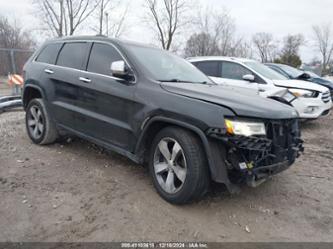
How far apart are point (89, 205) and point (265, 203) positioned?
1977mm

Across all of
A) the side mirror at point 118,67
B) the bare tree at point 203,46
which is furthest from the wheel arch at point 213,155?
the bare tree at point 203,46

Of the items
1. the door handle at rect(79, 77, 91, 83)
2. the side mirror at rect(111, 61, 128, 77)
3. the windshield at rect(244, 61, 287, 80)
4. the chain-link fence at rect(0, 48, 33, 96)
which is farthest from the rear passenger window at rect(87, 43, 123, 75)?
the chain-link fence at rect(0, 48, 33, 96)

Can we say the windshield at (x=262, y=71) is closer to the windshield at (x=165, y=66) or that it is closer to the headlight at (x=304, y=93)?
the headlight at (x=304, y=93)

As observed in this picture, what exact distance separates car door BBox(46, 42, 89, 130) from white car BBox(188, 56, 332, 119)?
388cm

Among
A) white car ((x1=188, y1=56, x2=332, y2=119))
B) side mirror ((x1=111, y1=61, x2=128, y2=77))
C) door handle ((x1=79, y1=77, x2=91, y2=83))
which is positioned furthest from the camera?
white car ((x1=188, y1=56, x2=332, y2=119))

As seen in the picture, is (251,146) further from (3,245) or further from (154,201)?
(3,245)

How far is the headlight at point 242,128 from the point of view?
8.39ft

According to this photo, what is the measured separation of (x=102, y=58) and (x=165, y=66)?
0.86 m

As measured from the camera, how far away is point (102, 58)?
3.78m

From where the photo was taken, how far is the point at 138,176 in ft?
12.1

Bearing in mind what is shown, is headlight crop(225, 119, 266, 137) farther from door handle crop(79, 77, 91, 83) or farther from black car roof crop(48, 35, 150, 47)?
door handle crop(79, 77, 91, 83)

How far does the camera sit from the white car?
6.79m

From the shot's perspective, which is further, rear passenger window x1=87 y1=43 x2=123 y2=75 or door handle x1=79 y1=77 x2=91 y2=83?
door handle x1=79 y1=77 x2=91 y2=83

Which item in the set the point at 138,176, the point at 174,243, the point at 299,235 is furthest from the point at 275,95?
the point at 174,243
